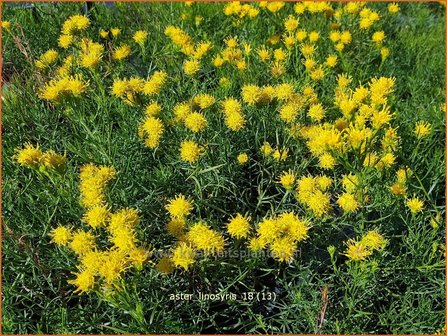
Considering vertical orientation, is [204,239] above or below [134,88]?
below

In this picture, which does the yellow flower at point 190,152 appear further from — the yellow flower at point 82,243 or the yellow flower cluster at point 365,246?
the yellow flower cluster at point 365,246

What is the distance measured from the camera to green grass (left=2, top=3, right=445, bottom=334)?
3.80 ft

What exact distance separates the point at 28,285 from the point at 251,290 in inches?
24.0

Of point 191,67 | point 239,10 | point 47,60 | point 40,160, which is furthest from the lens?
point 239,10

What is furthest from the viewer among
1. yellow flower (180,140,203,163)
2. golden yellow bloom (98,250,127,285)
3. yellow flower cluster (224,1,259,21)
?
yellow flower cluster (224,1,259,21)

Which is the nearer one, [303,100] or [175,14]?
[303,100]

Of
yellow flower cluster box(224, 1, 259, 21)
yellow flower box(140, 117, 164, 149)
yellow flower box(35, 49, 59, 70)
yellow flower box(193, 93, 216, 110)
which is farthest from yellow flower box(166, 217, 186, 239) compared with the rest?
yellow flower cluster box(224, 1, 259, 21)

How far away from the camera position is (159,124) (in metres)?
1.32

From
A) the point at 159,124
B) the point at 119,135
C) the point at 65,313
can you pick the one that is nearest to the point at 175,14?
the point at 119,135

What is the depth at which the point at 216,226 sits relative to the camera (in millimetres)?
1285

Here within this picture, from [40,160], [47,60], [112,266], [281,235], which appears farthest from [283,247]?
[47,60]

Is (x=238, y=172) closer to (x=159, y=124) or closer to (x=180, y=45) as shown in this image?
(x=159, y=124)

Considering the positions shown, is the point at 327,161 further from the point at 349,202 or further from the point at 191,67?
the point at 191,67

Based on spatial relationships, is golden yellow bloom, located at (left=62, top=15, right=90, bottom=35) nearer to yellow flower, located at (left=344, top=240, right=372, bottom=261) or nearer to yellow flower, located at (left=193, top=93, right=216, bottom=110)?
yellow flower, located at (left=193, top=93, right=216, bottom=110)
